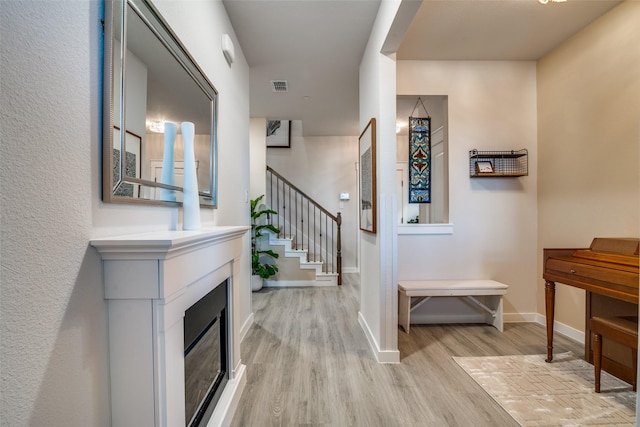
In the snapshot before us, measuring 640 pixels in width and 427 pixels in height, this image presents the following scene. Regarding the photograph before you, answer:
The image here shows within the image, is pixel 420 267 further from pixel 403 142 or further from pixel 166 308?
pixel 403 142

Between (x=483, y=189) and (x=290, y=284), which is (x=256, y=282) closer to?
(x=290, y=284)

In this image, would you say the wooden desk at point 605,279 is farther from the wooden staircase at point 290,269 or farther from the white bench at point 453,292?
the wooden staircase at point 290,269

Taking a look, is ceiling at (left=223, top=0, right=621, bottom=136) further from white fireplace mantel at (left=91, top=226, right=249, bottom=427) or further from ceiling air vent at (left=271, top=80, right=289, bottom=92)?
white fireplace mantel at (left=91, top=226, right=249, bottom=427)

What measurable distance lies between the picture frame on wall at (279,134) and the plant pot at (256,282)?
2722 mm

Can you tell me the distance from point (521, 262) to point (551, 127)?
4.56ft

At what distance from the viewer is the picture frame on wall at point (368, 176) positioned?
7.66 feet

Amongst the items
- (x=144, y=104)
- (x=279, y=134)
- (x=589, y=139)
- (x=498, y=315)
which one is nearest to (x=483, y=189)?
(x=589, y=139)

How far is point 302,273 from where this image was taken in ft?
15.2

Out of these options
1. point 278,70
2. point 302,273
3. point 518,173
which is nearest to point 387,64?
point 278,70

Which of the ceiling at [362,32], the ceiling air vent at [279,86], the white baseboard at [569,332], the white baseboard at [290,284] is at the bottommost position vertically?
the white baseboard at [290,284]

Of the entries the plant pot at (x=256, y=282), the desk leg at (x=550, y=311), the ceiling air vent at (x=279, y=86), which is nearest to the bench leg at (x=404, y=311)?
the desk leg at (x=550, y=311)

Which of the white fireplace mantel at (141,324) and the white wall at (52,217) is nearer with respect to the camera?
the white wall at (52,217)

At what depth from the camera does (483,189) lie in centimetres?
297

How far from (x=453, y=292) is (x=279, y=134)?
173 inches
